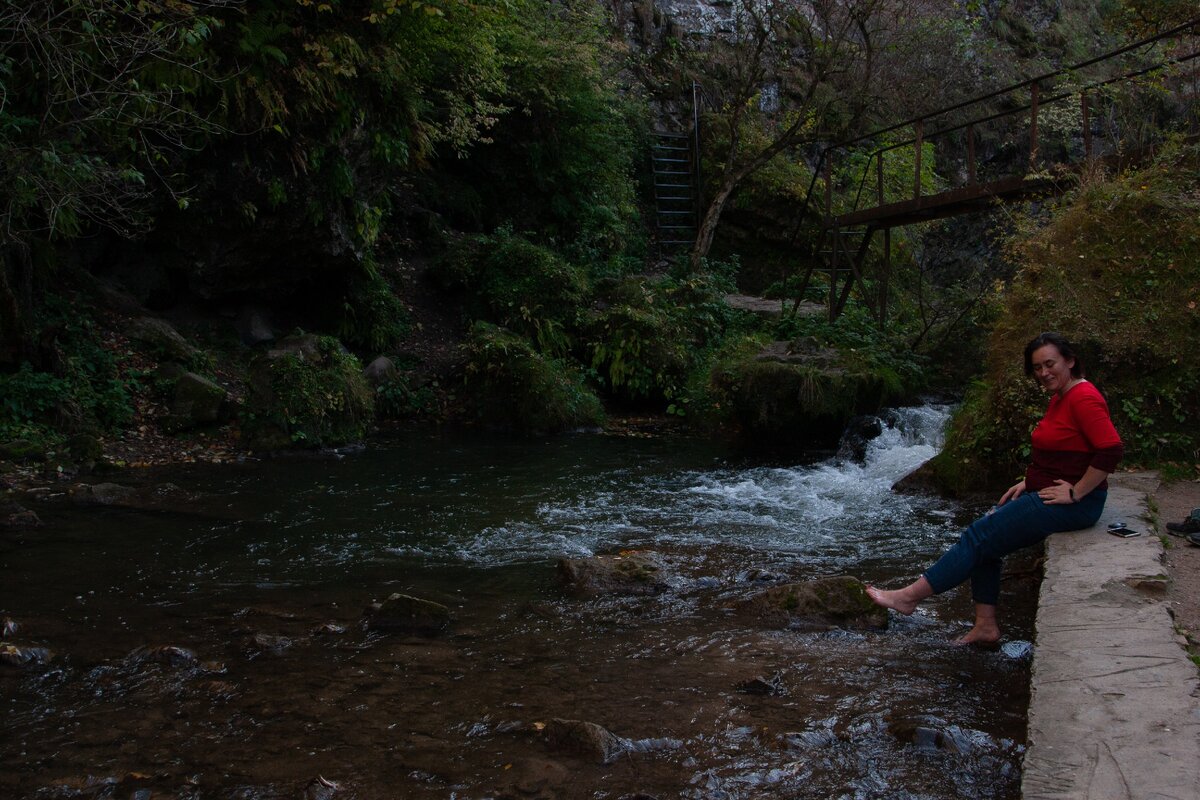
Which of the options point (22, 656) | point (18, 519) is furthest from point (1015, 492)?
point (18, 519)

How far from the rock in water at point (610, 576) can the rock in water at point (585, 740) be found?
206 centimetres

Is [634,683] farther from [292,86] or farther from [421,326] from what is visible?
[421,326]

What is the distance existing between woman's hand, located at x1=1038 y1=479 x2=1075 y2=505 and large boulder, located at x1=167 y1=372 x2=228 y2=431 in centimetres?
1004

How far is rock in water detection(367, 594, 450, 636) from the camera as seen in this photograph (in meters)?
5.29

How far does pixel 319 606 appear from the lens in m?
5.75

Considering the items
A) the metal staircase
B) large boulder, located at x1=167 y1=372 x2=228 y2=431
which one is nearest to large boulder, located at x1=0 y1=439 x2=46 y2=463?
large boulder, located at x1=167 y1=372 x2=228 y2=431

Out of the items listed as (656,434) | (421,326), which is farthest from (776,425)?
(421,326)

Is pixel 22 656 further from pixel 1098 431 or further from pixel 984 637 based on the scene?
pixel 1098 431

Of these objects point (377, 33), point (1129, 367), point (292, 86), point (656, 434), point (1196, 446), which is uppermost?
point (377, 33)

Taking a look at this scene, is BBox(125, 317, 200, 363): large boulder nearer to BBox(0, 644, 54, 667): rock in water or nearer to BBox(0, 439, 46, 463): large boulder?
BBox(0, 439, 46, 463): large boulder

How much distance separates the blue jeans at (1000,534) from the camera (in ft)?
15.8

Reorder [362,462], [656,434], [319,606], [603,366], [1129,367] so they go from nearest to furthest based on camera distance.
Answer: [319,606], [1129,367], [362,462], [656,434], [603,366]

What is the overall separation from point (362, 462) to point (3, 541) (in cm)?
440

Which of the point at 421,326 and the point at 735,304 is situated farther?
the point at 735,304
